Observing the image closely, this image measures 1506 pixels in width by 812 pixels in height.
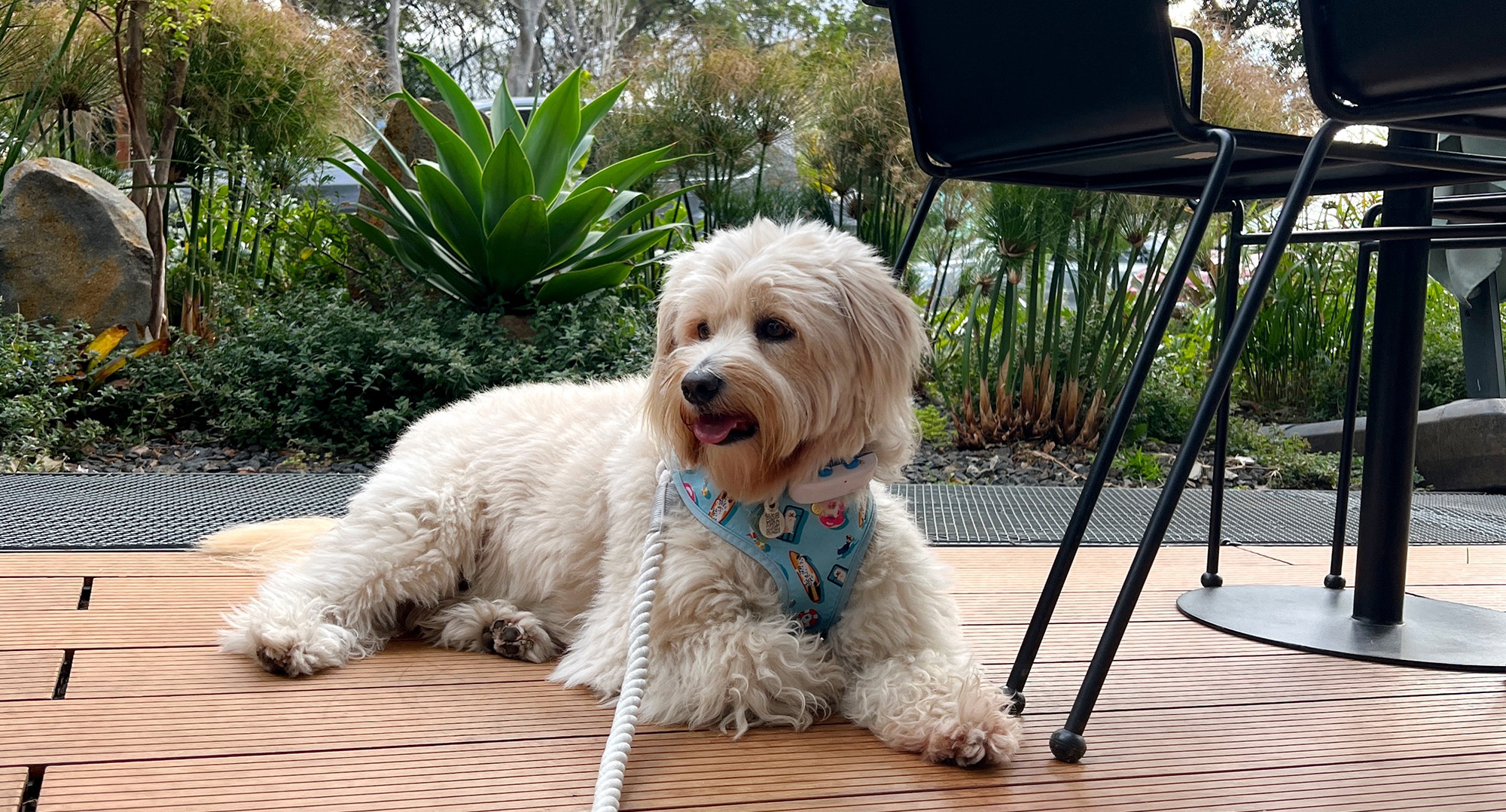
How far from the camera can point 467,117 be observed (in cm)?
584

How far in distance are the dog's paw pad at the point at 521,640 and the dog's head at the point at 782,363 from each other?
60cm

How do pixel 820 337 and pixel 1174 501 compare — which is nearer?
pixel 1174 501

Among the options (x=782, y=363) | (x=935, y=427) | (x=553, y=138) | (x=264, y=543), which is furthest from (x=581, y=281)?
(x=782, y=363)

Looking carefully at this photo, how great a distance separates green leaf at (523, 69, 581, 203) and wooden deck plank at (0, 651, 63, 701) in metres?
3.85

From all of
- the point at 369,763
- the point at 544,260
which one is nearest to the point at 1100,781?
the point at 369,763

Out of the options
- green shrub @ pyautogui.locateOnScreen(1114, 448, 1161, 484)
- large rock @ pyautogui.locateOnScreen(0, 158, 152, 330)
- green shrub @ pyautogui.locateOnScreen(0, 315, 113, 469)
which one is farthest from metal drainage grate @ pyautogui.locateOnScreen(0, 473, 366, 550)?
green shrub @ pyautogui.locateOnScreen(1114, 448, 1161, 484)

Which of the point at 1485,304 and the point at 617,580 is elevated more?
the point at 1485,304

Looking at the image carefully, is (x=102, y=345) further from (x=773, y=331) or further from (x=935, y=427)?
(x=773, y=331)

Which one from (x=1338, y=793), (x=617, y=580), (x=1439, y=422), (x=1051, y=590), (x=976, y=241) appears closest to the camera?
(x=1338, y=793)

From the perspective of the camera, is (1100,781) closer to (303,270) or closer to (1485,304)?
(1485,304)

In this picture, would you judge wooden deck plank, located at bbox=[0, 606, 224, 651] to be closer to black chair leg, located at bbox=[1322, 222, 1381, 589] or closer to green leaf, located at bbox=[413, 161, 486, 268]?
black chair leg, located at bbox=[1322, 222, 1381, 589]

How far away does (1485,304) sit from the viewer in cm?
603

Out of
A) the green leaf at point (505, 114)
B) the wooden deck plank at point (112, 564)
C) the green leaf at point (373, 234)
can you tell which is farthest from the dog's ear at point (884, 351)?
the green leaf at point (505, 114)

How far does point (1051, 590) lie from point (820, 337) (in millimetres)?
648
